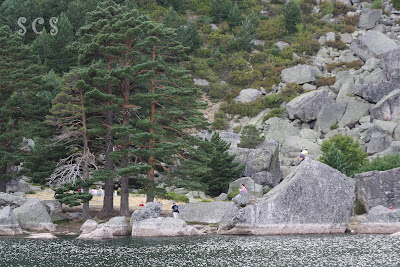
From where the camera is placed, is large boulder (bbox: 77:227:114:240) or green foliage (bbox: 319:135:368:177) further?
green foliage (bbox: 319:135:368:177)

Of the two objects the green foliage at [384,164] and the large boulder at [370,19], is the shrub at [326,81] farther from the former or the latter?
the green foliage at [384,164]

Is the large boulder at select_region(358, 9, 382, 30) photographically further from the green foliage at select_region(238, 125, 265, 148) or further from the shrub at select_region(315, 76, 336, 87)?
the green foliage at select_region(238, 125, 265, 148)

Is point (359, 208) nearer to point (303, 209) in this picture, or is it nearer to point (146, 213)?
point (303, 209)

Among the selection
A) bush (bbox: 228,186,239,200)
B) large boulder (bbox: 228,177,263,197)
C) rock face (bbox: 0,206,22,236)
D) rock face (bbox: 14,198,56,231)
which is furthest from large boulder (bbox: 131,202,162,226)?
large boulder (bbox: 228,177,263,197)

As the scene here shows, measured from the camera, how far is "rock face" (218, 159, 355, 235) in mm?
30578

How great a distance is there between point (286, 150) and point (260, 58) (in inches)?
1213

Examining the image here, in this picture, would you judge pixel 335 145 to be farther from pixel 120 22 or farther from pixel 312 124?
pixel 120 22

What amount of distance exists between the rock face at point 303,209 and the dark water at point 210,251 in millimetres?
1594

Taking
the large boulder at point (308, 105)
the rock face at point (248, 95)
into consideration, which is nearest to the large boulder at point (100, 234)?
the large boulder at point (308, 105)

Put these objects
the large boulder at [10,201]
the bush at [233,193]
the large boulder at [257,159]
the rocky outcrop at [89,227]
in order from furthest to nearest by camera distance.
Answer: the large boulder at [257,159] → the bush at [233,193] → the large boulder at [10,201] → the rocky outcrop at [89,227]

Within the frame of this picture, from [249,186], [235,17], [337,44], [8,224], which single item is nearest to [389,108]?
[337,44]

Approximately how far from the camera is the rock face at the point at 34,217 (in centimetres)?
3200

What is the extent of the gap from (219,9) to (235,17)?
447 centimetres

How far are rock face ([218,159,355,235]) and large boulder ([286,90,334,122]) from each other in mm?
36705
